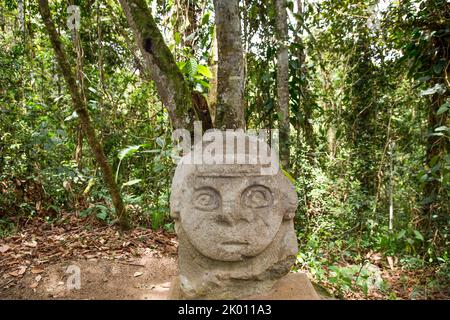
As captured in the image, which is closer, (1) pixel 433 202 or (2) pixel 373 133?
(1) pixel 433 202

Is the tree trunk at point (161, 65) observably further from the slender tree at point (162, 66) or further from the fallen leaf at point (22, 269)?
the fallen leaf at point (22, 269)

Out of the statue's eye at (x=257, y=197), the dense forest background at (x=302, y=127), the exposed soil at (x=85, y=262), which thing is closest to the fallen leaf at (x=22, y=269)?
the exposed soil at (x=85, y=262)

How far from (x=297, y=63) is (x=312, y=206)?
5.56ft

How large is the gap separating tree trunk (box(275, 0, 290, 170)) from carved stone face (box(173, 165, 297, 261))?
5.75ft

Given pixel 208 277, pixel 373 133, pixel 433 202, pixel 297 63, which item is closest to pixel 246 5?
pixel 297 63

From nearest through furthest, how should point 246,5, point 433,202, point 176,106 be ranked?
1. point 176,106
2. point 433,202
3. point 246,5

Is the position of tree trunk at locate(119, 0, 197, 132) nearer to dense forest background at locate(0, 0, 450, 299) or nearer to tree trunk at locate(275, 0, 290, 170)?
dense forest background at locate(0, 0, 450, 299)

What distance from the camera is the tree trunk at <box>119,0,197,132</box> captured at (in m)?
3.23

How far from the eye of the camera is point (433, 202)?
346cm

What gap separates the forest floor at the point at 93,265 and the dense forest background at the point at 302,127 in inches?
5.8

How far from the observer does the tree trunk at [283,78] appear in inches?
153

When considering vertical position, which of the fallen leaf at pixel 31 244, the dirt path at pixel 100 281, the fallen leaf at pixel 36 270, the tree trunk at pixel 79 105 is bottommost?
the dirt path at pixel 100 281

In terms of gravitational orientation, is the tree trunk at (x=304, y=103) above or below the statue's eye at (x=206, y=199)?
above
